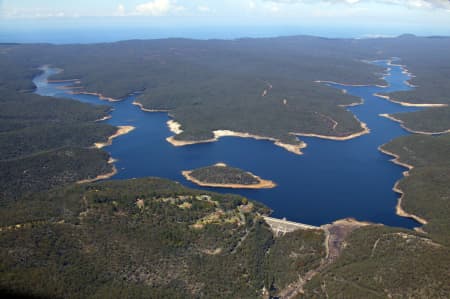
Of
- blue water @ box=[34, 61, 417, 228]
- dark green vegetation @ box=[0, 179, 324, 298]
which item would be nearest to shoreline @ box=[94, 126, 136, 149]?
blue water @ box=[34, 61, 417, 228]

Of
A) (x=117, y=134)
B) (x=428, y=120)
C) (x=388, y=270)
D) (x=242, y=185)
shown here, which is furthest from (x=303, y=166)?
(x=428, y=120)

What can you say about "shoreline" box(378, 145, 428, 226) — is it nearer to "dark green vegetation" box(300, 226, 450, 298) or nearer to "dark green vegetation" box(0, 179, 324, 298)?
"dark green vegetation" box(300, 226, 450, 298)

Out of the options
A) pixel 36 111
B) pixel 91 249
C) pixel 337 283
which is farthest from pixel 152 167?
pixel 36 111

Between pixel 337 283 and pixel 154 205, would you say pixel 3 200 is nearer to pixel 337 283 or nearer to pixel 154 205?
pixel 154 205

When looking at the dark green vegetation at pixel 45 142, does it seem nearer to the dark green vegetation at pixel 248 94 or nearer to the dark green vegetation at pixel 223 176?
the dark green vegetation at pixel 223 176

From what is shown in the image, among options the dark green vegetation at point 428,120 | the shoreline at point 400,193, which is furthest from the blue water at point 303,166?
the dark green vegetation at point 428,120

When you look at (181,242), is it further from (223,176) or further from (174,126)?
(174,126)
